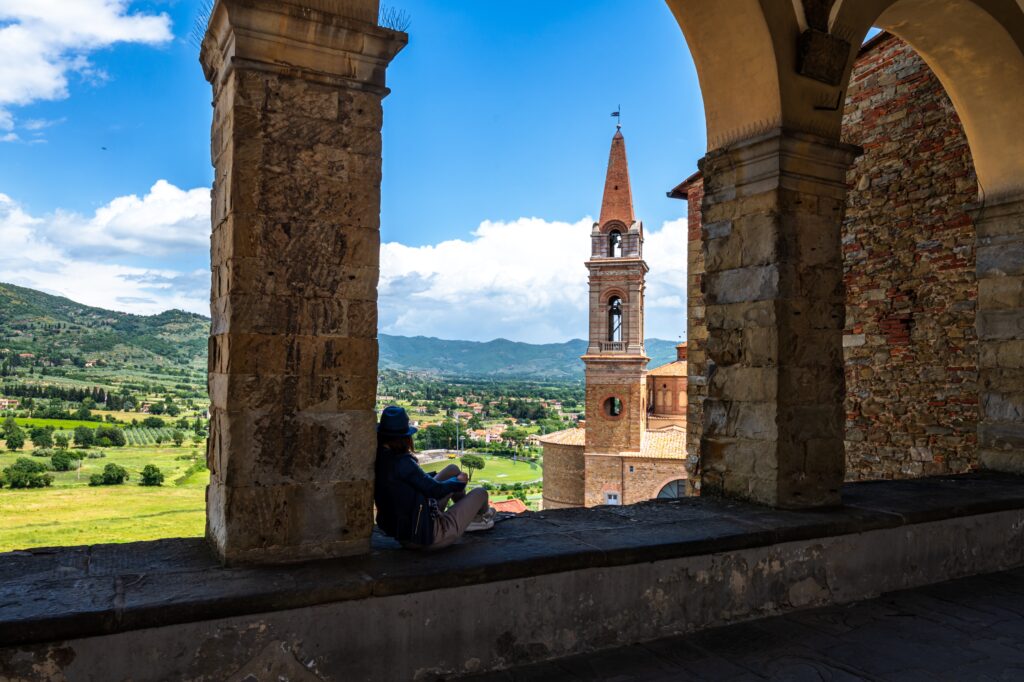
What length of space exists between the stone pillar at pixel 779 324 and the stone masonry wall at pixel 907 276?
315 centimetres

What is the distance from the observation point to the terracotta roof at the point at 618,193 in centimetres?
3070

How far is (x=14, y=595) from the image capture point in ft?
6.55

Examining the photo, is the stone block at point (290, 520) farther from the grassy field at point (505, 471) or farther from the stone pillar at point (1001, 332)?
the grassy field at point (505, 471)

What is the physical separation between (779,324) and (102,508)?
103ft

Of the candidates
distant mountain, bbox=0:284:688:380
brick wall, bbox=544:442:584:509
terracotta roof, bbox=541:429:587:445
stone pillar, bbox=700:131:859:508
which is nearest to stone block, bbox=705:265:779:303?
stone pillar, bbox=700:131:859:508

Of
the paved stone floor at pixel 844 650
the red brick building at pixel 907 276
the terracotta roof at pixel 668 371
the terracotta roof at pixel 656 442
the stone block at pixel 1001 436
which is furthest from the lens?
the terracotta roof at pixel 668 371

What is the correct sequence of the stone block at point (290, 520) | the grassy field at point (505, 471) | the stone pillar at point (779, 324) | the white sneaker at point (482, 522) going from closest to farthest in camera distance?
the stone block at point (290, 520)
the white sneaker at point (482, 522)
the stone pillar at point (779, 324)
the grassy field at point (505, 471)

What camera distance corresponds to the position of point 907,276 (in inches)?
263

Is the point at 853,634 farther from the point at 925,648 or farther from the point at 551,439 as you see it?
the point at 551,439

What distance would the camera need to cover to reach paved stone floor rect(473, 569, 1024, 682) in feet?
8.23

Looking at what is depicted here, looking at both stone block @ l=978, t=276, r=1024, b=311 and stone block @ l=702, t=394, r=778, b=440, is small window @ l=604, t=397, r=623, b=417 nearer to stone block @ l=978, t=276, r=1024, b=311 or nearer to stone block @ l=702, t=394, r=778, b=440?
stone block @ l=978, t=276, r=1024, b=311

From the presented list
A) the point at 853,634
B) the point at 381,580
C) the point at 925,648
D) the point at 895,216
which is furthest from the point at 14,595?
the point at 895,216

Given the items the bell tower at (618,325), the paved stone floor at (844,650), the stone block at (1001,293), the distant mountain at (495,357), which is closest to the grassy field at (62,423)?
the bell tower at (618,325)

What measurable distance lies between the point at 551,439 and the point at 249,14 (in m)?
29.5
